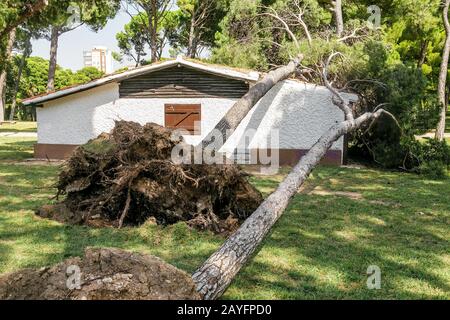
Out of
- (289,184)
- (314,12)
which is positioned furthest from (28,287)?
(314,12)

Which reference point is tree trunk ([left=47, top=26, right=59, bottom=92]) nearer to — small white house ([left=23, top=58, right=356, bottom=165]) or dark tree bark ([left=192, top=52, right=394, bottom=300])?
small white house ([left=23, top=58, right=356, bottom=165])

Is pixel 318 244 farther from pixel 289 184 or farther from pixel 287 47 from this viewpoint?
pixel 287 47

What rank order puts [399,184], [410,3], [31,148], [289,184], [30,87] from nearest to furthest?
[289,184] → [399,184] → [410,3] → [31,148] → [30,87]

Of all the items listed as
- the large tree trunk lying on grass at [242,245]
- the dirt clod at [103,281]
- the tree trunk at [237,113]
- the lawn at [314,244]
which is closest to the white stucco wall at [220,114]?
the tree trunk at [237,113]

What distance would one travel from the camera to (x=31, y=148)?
2067 centimetres

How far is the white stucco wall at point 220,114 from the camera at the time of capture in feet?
50.9

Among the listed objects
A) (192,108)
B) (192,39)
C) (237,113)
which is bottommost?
(237,113)

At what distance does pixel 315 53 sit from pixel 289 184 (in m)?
9.21

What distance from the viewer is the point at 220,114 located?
15930 mm

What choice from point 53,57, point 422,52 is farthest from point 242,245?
point 53,57

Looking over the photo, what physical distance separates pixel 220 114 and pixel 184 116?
133 cm

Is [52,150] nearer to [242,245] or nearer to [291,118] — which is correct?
[291,118]

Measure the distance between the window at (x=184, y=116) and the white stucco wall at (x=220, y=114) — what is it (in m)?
0.16

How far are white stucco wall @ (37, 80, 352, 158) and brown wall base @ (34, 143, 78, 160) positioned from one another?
16cm
